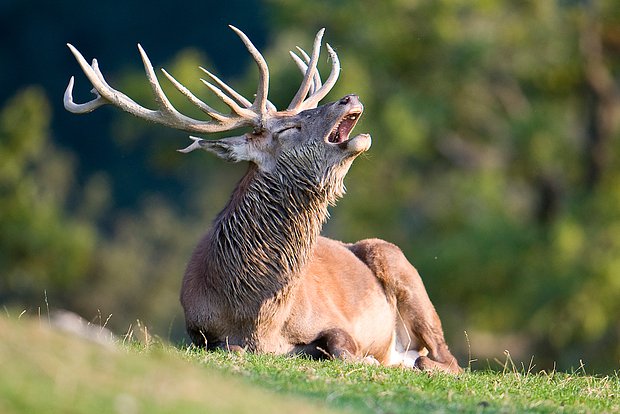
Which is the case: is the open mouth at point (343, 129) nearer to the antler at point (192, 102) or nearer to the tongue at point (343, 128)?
the tongue at point (343, 128)

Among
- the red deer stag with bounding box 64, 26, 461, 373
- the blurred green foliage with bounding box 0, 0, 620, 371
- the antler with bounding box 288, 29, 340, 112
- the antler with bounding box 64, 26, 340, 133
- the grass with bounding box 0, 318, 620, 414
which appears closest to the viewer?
the grass with bounding box 0, 318, 620, 414

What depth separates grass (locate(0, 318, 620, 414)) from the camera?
5348 millimetres

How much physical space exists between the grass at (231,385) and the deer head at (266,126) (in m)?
1.59

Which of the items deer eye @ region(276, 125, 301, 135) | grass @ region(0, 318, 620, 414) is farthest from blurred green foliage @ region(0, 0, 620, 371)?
grass @ region(0, 318, 620, 414)

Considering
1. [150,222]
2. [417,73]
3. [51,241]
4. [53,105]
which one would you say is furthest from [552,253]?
[53,105]

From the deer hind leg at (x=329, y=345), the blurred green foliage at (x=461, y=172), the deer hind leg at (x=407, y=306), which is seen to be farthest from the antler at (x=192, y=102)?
the blurred green foliage at (x=461, y=172)

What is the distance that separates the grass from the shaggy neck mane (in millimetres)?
904

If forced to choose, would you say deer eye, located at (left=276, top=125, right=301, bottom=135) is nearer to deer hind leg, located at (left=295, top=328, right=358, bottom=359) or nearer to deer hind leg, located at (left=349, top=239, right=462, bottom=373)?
deer hind leg, located at (left=295, top=328, right=358, bottom=359)

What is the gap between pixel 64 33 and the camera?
5588 centimetres

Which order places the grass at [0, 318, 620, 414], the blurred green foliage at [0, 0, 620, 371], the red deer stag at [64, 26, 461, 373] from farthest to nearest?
the blurred green foliage at [0, 0, 620, 371], the red deer stag at [64, 26, 461, 373], the grass at [0, 318, 620, 414]

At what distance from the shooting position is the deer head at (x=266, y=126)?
977cm

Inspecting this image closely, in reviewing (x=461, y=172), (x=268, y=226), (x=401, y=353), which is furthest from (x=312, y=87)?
(x=461, y=172)

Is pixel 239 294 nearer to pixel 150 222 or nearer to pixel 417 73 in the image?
pixel 417 73

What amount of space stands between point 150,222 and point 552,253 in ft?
47.9
